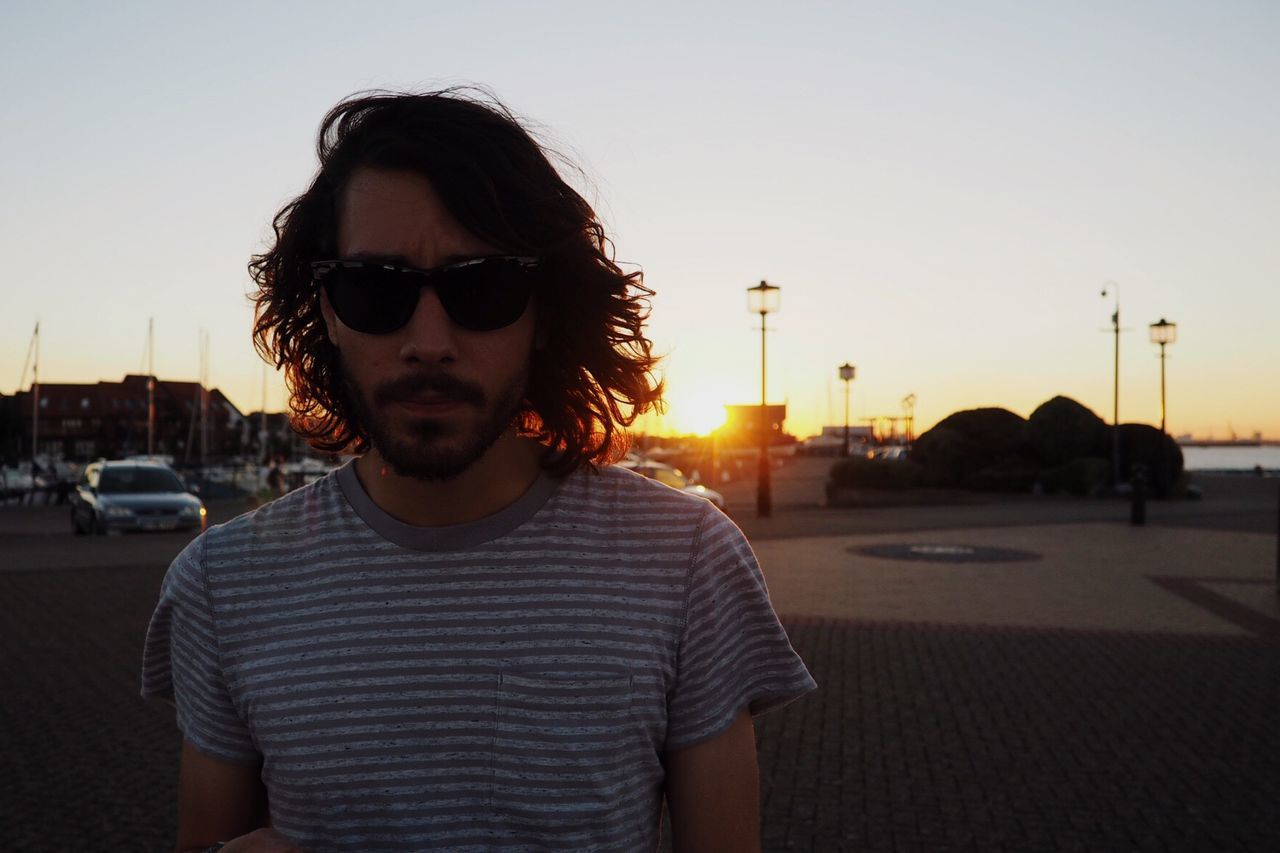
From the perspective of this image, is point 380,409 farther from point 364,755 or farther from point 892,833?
point 892,833

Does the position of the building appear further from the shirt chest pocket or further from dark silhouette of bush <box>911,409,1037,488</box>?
the shirt chest pocket

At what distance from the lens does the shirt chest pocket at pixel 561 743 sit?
60.1 inches

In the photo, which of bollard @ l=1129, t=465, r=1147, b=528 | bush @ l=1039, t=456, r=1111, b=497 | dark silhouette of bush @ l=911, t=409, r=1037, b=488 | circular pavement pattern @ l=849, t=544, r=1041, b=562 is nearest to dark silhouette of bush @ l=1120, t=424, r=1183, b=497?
bush @ l=1039, t=456, r=1111, b=497

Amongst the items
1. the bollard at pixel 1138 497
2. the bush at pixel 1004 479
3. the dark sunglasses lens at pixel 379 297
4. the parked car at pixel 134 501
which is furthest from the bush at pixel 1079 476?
the dark sunglasses lens at pixel 379 297

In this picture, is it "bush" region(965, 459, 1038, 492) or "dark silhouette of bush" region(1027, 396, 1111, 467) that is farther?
"dark silhouette of bush" region(1027, 396, 1111, 467)

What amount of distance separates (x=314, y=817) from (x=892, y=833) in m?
3.92

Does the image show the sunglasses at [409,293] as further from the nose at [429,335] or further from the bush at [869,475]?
the bush at [869,475]

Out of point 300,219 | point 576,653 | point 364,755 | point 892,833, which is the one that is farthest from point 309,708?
point 892,833

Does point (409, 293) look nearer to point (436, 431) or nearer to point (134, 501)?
point (436, 431)

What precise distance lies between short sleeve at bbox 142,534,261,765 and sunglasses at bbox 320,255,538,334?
422 mm

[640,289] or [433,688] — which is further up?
[640,289]

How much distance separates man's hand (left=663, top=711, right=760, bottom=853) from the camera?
159 cm

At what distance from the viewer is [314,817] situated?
156 centimetres

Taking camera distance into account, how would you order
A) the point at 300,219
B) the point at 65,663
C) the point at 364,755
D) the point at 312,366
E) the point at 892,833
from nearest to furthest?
the point at 364,755, the point at 300,219, the point at 312,366, the point at 892,833, the point at 65,663
